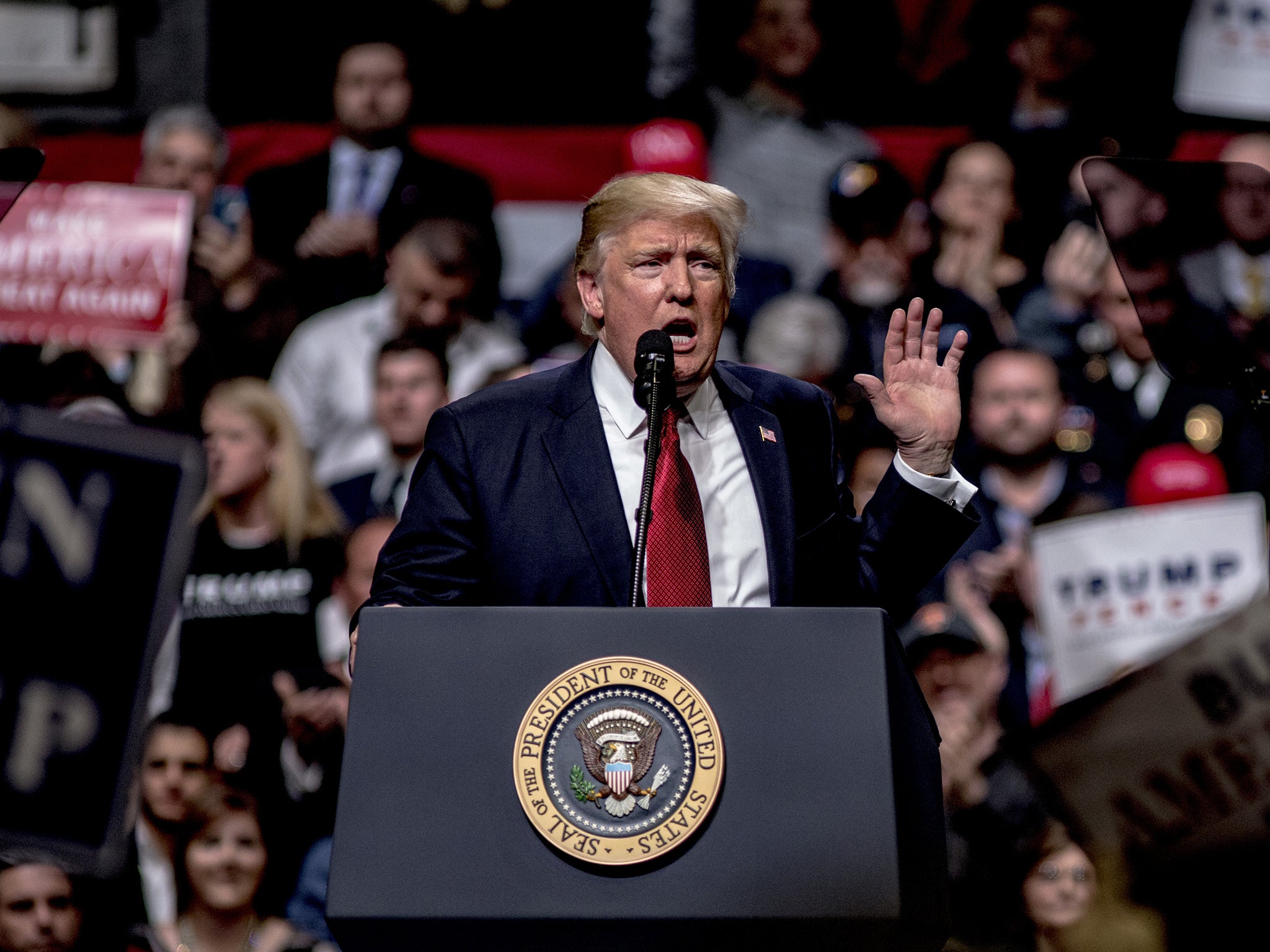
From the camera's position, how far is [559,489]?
209 centimetres

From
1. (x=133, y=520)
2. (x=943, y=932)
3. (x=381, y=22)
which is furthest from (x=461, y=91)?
(x=943, y=932)

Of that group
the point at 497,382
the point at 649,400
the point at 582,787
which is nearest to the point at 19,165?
the point at 649,400

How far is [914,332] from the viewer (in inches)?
86.2

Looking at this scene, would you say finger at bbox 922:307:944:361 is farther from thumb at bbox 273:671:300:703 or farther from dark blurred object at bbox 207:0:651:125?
dark blurred object at bbox 207:0:651:125

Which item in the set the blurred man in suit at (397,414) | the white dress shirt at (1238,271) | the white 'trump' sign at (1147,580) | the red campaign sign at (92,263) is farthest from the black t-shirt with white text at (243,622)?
the white dress shirt at (1238,271)

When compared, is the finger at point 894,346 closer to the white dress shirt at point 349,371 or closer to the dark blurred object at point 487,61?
the white dress shirt at point 349,371

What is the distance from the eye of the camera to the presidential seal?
1628mm

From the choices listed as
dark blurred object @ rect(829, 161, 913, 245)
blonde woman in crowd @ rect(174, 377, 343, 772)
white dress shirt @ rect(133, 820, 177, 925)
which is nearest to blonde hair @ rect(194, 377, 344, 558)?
blonde woman in crowd @ rect(174, 377, 343, 772)

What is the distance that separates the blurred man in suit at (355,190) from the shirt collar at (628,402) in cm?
329

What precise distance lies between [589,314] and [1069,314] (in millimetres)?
3197

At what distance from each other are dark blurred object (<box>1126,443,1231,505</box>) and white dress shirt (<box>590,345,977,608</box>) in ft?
8.74

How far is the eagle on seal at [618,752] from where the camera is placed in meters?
1.64

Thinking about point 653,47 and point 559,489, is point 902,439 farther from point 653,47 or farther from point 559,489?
point 653,47

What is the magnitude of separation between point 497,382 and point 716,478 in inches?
61.2
